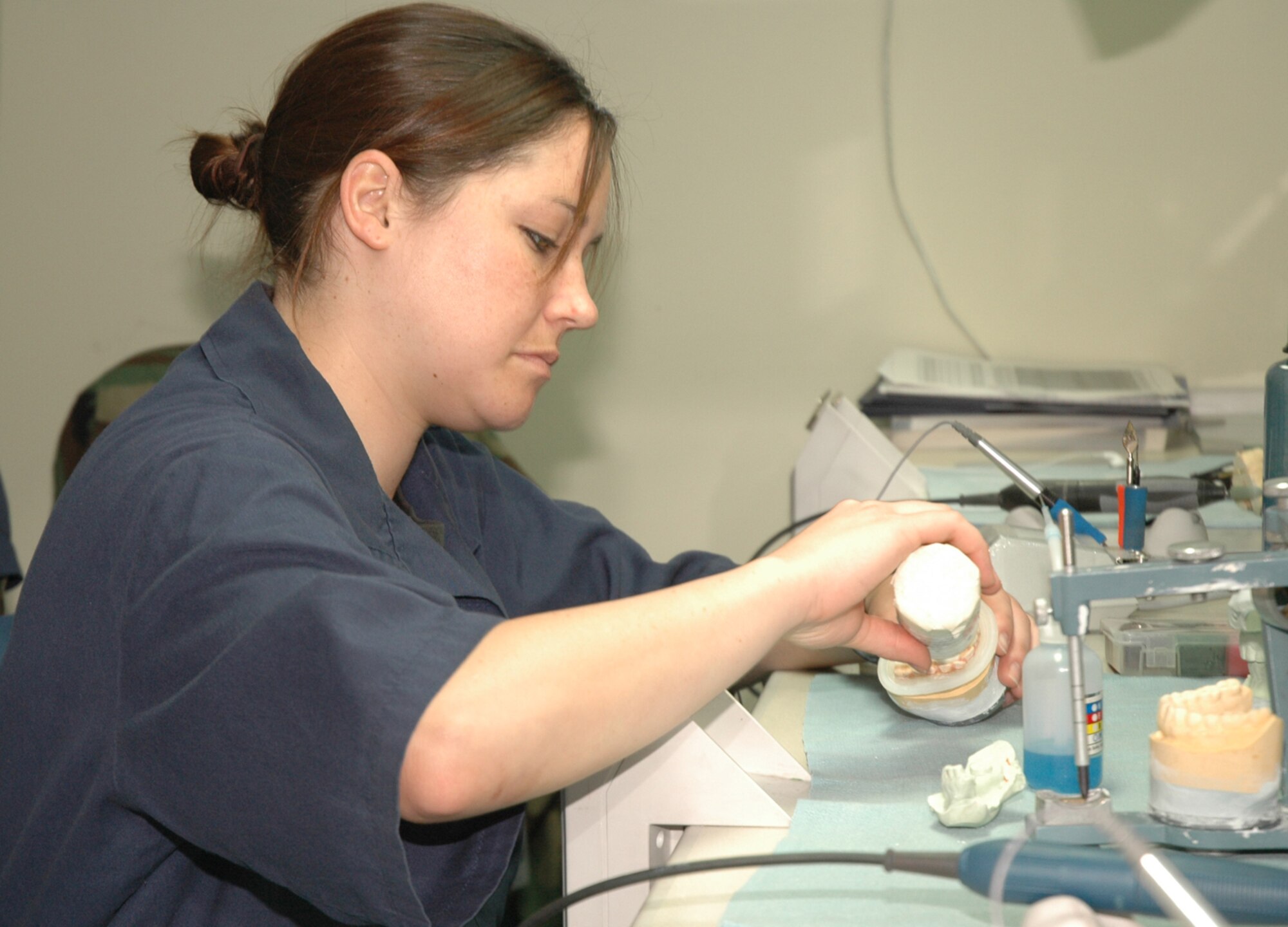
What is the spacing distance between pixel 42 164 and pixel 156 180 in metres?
0.20

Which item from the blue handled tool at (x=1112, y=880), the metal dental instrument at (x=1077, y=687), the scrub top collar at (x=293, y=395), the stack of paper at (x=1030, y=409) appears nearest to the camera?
the blue handled tool at (x=1112, y=880)

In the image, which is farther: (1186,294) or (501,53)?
(1186,294)

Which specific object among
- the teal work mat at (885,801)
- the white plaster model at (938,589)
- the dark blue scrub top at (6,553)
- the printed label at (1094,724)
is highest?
the white plaster model at (938,589)

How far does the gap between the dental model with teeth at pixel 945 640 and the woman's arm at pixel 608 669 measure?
0.14ft

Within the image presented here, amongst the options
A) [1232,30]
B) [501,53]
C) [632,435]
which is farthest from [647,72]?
[501,53]

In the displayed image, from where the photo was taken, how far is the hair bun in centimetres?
102

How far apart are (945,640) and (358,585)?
481 mm

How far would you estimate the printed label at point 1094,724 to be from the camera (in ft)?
2.37

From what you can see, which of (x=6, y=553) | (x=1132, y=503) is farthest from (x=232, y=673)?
(x=6, y=553)

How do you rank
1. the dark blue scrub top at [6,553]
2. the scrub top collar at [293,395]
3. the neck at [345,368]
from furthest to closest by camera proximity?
the dark blue scrub top at [6,553], the neck at [345,368], the scrub top collar at [293,395]

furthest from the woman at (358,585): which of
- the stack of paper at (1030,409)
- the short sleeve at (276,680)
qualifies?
the stack of paper at (1030,409)

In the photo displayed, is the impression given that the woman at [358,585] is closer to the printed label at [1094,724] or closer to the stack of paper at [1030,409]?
the printed label at [1094,724]

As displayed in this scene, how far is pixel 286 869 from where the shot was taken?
625 millimetres

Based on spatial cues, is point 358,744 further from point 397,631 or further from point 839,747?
point 839,747
